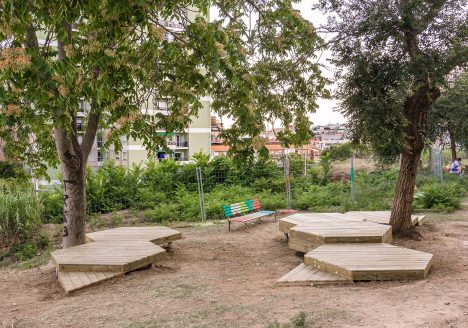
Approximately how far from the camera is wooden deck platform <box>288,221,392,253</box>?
6.74m

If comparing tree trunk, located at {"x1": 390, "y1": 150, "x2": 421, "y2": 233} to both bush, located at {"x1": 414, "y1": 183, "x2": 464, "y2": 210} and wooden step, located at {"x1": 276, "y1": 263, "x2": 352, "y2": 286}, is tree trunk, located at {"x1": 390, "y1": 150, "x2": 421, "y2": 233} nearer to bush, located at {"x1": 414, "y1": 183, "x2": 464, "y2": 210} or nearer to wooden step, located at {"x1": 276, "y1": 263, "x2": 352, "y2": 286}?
wooden step, located at {"x1": 276, "y1": 263, "x2": 352, "y2": 286}

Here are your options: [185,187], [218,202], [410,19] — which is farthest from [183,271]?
[185,187]

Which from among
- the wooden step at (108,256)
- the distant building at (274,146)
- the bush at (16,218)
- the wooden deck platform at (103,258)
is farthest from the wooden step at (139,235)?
the bush at (16,218)

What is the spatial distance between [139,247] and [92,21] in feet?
12.0

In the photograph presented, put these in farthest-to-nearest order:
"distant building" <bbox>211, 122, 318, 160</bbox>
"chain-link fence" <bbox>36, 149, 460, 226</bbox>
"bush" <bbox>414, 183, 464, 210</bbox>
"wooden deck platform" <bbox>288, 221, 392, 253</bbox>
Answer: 1. "chain-link fence" <bbox>36, 149, 460, 226</bbox>
2. "bush" <bbox>414, 183, 464, 210</bbox>
3. "wooden deck platform" <bbox>288, 221, 392, 253</bbox>
4. "distant building" <bbox>211, 122, 318, 160</bbox>

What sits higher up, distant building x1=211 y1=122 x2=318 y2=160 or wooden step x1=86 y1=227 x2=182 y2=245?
distant building x1=211 y1=122 x2=318 y2=160

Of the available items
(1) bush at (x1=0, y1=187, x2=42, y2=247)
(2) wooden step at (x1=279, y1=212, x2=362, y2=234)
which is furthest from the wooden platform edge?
(1) bush at (x1=0, y1=187, x2=42, y2=247)

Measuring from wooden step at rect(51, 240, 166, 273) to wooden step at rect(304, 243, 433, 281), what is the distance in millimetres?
2505

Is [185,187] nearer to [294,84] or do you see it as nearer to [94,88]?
[294,84]

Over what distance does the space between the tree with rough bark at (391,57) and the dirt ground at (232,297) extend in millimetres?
2415

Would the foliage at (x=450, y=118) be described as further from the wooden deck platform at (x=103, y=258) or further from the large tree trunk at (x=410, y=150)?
the wooden deck platform at (x=103, y=258)

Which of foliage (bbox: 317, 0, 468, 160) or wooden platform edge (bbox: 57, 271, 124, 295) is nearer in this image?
wooden platform edge (bbox: 57, 271, 124, 295)

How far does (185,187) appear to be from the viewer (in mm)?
15258

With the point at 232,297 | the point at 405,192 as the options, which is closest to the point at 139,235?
the point at 232,297
